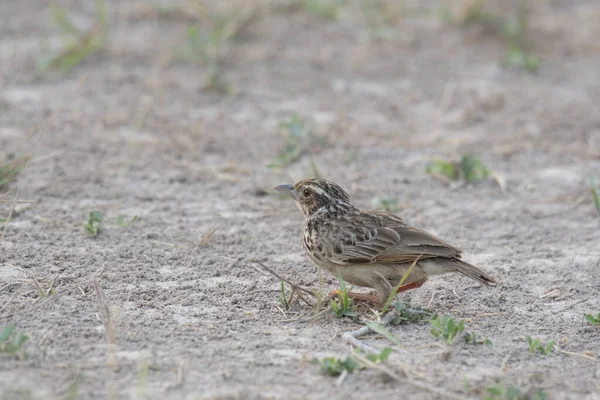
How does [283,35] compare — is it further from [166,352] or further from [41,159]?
[166,352]

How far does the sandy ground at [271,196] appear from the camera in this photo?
15.7ft

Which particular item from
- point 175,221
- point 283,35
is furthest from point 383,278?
point 283,35

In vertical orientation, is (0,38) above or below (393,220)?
above

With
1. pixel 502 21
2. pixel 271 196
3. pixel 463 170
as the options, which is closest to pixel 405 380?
pixel 271 196

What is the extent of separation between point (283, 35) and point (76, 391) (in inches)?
332

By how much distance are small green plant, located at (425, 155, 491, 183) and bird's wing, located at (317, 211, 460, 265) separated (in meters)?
2.26

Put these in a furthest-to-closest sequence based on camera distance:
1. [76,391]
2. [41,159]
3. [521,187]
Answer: [521,187], [41,159], [76,391]

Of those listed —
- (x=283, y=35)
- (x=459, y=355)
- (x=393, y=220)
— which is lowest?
(x=459, y=355)

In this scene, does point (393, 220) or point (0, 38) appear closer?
point (393, 220)

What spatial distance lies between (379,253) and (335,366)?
1279mm

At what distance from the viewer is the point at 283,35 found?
1201 cm

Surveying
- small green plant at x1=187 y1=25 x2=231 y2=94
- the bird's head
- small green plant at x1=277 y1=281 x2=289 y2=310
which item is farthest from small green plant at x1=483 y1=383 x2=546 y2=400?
small green plant at x1=187 y1=25 x2=231 y2=94

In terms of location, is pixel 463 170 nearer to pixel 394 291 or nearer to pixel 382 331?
pixel 394 291

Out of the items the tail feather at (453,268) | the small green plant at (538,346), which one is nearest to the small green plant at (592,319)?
the small green plant at (538,346)
